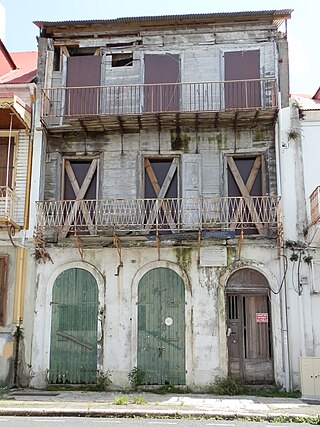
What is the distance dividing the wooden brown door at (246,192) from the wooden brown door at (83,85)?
4.54 metres

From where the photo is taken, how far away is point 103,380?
589 inches

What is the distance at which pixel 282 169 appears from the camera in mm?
15672

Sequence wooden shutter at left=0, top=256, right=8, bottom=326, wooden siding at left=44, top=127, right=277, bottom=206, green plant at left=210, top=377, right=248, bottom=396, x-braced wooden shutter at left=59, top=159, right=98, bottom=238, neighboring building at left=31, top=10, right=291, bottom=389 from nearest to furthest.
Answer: green plant at left=210, top=377, right=248, bottom=396 < neighboring building at left=31, top=10, right=291, bottom=389 < wooden shutter at left=0, top=256, right=8, bottom=326 < x-braced wooden shutter at left=59, top=159, right=98, bottom=238 < wooden siding at left=44, top=127, right=277, bottom=206

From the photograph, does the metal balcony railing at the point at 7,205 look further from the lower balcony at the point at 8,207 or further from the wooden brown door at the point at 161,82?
the wooden brown door at the point at 161,82

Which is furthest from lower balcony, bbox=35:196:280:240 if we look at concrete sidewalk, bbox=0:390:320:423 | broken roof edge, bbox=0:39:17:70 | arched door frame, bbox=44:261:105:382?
broken roof edge, bbox=0:39:17:70

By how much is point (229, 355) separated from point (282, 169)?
5.37 metres

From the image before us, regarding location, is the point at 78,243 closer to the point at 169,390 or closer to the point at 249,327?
the point at 169,390

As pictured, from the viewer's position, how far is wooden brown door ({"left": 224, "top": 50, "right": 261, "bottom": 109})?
16484 millimetres

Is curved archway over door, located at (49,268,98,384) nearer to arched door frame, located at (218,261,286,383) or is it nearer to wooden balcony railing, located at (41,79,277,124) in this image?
arched door frame, located at (218,261,286,383)

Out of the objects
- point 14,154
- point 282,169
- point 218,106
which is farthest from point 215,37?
point 14,154

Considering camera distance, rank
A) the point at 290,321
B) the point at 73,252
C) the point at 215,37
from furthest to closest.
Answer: the point at 215,37
the point at 73,252
the point at 290,321

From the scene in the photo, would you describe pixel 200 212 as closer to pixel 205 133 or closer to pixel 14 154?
pixel 205 133

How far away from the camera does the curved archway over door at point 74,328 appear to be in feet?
49.9

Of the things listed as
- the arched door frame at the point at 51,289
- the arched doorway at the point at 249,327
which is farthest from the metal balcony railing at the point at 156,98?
the arched doorway at the point at 249,327
